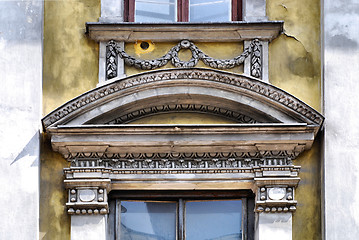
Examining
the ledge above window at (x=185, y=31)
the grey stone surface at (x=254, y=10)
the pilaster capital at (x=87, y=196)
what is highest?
the grey stone surface at (x=254, y=10)

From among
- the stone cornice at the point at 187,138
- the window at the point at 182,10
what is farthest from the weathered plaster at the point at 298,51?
the stone cornice at the point at 187,138

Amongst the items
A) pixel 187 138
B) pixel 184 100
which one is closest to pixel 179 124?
pixel 187 138

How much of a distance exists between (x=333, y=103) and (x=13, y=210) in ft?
12.5

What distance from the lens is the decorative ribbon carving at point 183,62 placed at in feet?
48.3

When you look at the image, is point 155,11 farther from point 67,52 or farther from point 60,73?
point 60,73

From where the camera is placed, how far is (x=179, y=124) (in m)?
14.3

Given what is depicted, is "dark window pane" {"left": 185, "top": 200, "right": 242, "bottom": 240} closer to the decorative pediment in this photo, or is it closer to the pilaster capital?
→ the decorative pediment

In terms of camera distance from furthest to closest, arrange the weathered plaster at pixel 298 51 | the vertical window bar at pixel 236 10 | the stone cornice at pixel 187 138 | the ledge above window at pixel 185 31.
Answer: the vertical window bar at pixel 236 10 < the ledge above window at pixel 185 31 < the weathered plaster at pixel 298 51 < the stone cornice at pixel 187 138

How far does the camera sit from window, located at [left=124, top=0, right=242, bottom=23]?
15195 mm

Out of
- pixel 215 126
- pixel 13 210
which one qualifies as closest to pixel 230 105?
pixel 215 126

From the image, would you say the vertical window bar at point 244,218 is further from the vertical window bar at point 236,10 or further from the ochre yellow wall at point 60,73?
the vertical window bar at point 236,10

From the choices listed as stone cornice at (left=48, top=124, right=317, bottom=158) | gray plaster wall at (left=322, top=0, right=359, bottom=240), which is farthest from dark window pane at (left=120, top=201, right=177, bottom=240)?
gray plaster wall at (left=322, top=0, right=359, bottom=240)

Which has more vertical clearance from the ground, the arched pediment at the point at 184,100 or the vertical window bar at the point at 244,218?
the arched pediment at the point at 184,100

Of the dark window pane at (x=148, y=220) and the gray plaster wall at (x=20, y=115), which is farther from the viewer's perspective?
the dark window pane at (x=148, y=220)
